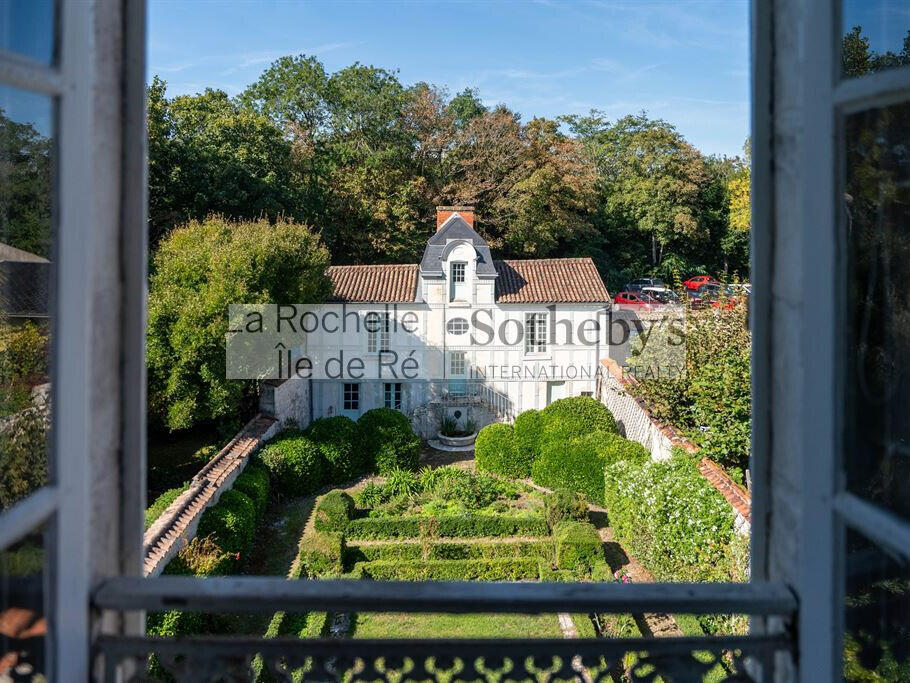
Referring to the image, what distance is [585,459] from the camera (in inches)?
506

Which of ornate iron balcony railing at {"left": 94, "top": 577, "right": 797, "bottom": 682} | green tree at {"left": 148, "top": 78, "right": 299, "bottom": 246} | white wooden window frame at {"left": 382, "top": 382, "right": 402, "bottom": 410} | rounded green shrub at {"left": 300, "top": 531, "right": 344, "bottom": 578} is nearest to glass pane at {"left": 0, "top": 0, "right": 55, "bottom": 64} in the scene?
ornate iron balcony railing at {"left": 94, "top": 577, "right": 797, "bottom": 682}

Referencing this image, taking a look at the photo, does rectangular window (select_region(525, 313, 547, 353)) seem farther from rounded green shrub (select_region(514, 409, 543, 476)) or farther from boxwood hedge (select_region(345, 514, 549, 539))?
boxwood hedge (select_region(345, 514, 549, 539))

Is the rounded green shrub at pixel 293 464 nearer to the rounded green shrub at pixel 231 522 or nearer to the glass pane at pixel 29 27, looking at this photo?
the rounded green shrub at pixel 231 522

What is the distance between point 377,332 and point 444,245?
9.30 feet

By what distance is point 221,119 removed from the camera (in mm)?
22375

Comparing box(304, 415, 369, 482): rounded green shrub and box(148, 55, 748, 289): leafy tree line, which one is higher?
box(148, 55, 748, 289): leafy tree line

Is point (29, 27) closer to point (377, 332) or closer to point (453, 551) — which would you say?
point (453, 551)

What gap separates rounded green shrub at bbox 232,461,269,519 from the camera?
11344 mm

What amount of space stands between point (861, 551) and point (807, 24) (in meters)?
1.09

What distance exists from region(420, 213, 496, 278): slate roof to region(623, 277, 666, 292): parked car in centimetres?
1334

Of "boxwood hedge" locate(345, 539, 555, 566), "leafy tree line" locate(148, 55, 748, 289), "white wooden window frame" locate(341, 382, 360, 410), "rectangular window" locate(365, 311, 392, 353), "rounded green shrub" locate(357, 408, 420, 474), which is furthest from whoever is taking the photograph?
"leafy tree line" locate(148, 55, 748, 289)

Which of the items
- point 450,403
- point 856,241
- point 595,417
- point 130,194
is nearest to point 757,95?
point 856,241

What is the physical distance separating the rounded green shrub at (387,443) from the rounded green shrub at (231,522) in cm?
398

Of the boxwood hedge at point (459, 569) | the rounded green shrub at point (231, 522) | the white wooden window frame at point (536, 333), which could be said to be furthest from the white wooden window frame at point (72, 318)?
the white wooden window frame at point (536, 333)
